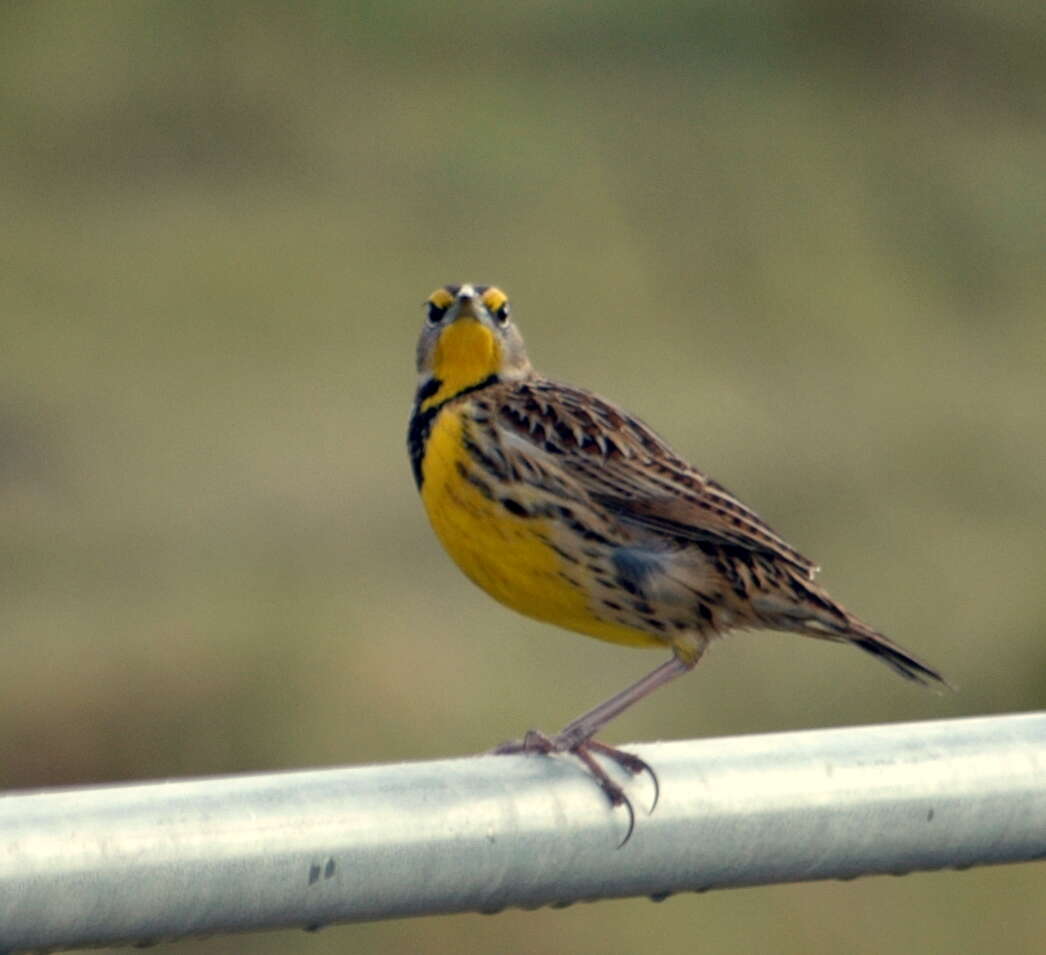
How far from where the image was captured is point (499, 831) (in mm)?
944

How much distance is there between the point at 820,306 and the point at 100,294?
4214 millimetres

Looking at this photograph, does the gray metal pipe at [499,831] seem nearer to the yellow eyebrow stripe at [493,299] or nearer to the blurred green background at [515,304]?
the yellow eyebrow stripe at [493,299]

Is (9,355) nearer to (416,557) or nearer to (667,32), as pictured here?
(416,557)

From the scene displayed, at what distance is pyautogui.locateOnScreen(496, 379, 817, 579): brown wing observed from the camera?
6.02 feet

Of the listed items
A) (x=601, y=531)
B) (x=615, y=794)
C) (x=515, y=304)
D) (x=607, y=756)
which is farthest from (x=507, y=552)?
(x=515, y=304)

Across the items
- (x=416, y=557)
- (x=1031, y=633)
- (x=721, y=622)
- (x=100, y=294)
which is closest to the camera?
(x=721, y=622)

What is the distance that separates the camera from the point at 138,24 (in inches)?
501

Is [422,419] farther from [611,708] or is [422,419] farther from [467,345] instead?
[611,708]

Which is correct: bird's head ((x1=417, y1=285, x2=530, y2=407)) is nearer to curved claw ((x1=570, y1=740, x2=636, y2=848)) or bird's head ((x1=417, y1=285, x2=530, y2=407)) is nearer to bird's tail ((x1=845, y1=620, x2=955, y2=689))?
bird's tail ((x1=845, y1=620, x2=955, y2=689))

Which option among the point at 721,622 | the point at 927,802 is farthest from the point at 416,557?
the point at 927,802

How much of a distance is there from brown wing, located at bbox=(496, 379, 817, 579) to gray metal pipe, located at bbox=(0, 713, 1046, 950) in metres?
0.81

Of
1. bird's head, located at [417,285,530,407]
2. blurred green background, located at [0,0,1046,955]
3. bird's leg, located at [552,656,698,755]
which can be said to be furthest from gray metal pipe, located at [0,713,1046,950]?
blurred green background, located at [0,0,1046,955]

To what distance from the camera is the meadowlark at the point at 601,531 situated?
5.74ft

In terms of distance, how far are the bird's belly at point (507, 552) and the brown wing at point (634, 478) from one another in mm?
74
